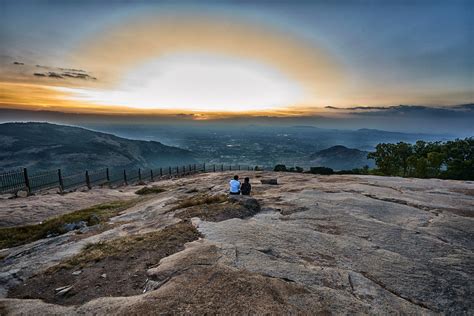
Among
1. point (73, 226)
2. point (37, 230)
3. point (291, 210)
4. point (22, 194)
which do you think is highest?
point (291, 210)

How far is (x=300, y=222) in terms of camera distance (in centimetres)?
1298

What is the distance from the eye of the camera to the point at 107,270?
9.02 m

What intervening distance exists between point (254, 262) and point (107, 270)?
4.83m

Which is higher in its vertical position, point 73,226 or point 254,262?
point 254,262

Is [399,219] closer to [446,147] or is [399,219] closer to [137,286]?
[137,286]

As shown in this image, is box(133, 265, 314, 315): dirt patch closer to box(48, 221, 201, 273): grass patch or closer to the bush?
box(48, 221, 201, 273): grass patch

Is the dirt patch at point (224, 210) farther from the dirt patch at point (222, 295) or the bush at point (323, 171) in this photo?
the bush at point (323, 171)

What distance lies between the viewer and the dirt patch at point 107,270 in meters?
7.86

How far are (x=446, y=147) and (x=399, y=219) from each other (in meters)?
50.5

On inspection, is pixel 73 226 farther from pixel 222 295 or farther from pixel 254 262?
pixel 222 295

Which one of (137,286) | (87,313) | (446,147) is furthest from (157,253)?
(446,147)

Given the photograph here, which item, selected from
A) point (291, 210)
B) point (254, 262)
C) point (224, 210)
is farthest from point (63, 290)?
point (291, 210)

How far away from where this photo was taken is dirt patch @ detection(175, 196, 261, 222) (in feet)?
44.8

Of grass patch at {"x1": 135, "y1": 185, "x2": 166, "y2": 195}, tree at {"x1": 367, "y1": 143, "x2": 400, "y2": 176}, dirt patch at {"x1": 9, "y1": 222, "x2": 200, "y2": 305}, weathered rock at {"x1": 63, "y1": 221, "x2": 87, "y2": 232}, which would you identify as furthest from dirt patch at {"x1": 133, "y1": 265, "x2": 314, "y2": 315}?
tree at {"x1": 367, "y1": 143, "x2": 400, "y2": 176}
